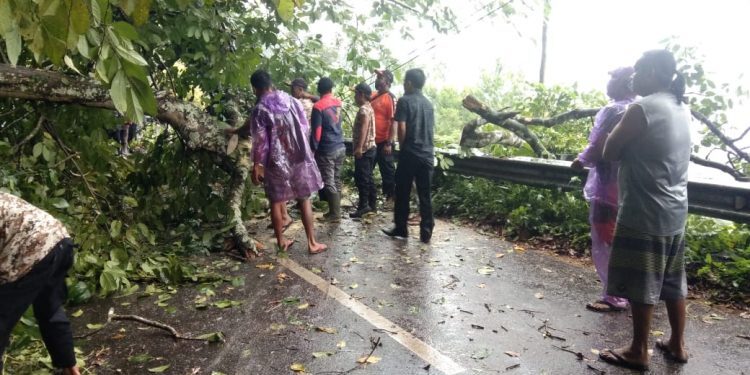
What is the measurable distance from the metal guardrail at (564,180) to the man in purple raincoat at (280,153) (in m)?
2.46

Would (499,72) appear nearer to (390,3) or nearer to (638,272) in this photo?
(390,3)

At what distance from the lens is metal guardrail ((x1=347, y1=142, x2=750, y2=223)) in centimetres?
459

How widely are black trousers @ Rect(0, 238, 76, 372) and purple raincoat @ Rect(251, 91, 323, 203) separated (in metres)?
3.02

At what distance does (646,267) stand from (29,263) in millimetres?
3266

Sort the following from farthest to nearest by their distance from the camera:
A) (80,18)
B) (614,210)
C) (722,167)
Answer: (722,167) < (614,210) < (80,18)

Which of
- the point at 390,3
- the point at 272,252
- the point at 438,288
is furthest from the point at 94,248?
the point at 390,3

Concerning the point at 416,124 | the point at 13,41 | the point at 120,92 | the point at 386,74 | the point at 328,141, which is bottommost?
the point at 328,141

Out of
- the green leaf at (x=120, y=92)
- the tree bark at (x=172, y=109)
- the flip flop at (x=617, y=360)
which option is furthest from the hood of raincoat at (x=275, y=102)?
the green leaf at (x=120, y=92)

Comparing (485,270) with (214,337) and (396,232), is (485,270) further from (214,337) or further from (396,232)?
(214,337)

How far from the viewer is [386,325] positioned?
392 cm

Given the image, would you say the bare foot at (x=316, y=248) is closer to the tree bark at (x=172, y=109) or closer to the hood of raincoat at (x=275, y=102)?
the tree bark at (x=172, y=109)

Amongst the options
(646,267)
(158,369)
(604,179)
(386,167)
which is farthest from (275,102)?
(646,267)

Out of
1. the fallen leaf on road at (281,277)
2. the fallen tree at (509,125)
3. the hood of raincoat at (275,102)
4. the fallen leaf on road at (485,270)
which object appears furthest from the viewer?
the fallen tree at (509,125)

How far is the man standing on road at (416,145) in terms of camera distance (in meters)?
6.08
